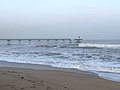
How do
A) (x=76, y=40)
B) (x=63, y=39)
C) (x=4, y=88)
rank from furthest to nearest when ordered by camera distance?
(x=63, y=39) < (x=76, y=40) < (x=4, y=88)

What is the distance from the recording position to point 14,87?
28.9ft

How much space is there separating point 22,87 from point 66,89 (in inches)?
53.1

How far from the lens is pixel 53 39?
149375mm

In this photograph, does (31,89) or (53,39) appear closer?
(31,89)

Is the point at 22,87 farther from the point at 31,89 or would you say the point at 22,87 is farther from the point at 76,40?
the point at 76,40

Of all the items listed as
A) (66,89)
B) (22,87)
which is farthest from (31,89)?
(66,89)

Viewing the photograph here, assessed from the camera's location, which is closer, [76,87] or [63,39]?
[76,87]

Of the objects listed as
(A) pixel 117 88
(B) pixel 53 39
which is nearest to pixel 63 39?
(B) pixel 53 39

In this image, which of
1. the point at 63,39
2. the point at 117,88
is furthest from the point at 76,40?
the point at 117,88

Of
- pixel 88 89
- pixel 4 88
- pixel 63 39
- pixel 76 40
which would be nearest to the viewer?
pixel 4 88

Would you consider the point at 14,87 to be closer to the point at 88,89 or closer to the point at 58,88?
the point at 58,88

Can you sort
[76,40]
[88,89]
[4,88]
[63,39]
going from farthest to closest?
[63,39] → [76,40] → [88,89] → [4,88]

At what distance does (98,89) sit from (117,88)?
2.74ft

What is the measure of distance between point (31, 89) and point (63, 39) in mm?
138571
